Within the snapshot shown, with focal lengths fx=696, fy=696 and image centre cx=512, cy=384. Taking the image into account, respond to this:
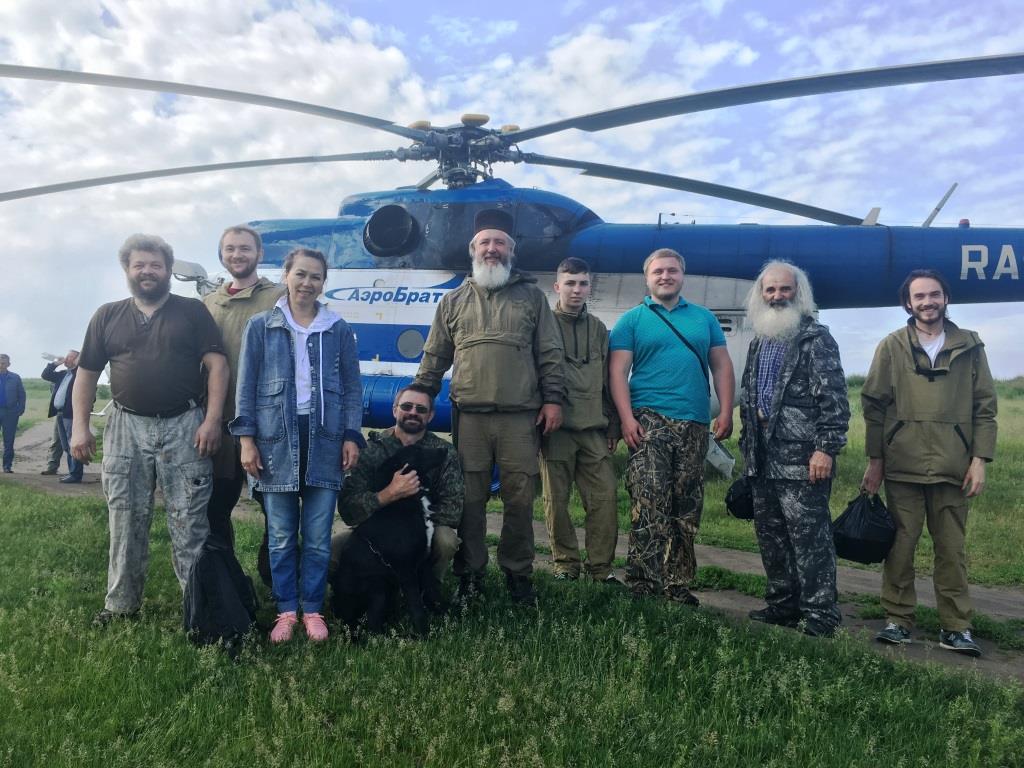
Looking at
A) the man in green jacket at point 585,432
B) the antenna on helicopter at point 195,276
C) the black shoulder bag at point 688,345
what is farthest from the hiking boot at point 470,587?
the antenna on helicopter at point 195,276

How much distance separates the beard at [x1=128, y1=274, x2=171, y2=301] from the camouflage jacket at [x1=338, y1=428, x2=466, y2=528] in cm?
145

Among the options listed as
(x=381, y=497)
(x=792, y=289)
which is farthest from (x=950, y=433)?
(x=381, y=497)

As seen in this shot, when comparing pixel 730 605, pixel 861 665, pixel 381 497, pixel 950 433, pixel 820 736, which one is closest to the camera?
pixel 820 736

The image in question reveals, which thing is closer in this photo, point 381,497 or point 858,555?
point 381,497

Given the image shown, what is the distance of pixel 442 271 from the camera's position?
27.4 ft

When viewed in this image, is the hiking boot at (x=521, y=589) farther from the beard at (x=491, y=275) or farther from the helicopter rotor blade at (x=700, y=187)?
the helicopter rotor blade at (x=700, y=187)

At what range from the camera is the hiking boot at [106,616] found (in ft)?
12.3

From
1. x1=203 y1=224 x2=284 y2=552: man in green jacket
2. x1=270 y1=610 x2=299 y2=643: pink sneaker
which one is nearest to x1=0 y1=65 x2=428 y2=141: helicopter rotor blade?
x1=203 y1=224 x2=284 y2=552: man in green jacket

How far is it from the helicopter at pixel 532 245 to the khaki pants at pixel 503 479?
3847 millimetres

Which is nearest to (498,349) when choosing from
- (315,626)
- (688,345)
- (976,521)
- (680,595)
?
(688,345)

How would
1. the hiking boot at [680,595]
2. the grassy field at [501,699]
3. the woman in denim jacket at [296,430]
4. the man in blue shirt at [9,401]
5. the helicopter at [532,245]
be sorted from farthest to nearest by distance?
the man in blue shirt at [9,401] < the helicopter at [532,245] < the hiking boot at [680,595] < the woman in denim jacket at [296,430] < the grassy field at [501,699]

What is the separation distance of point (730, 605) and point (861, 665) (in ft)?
4.99

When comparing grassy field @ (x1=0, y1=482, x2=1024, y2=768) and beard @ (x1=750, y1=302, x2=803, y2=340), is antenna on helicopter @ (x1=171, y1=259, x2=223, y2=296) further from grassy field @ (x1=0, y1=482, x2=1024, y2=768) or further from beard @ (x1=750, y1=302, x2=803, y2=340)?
beard @ (x1=750, y1=302, x2=803, y2=340)

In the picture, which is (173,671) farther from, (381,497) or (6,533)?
(6,533)
